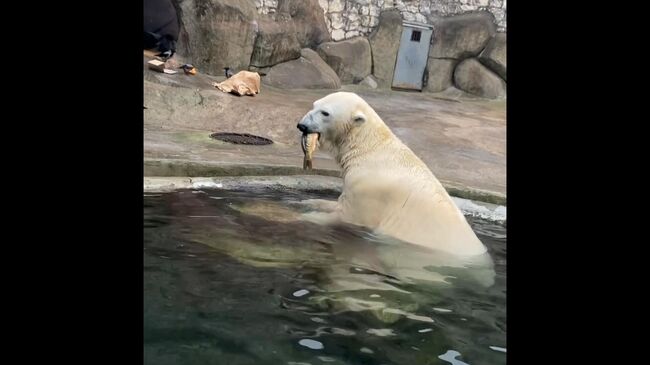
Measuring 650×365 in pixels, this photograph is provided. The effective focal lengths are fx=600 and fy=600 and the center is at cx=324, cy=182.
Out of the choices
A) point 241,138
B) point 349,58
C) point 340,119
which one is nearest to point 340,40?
point 349,58

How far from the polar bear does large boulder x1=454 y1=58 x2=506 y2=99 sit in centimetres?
1063

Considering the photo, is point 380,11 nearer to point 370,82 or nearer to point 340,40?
point 340,40

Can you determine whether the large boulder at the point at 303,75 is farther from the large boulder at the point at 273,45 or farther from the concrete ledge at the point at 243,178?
the concrete ledge at the point at 243,178

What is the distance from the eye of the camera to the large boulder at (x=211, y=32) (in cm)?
1101

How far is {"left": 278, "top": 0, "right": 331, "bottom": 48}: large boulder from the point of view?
13.0 metres

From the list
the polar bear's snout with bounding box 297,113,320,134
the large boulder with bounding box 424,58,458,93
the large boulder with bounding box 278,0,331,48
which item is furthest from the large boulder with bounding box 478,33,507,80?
the polar bear's snout with bounding box 297,113,320,134

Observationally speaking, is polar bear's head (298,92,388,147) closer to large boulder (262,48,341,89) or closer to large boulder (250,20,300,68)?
large boulder (262,48,341,89)

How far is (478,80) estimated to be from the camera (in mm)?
14438

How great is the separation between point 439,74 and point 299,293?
1289 centimetres

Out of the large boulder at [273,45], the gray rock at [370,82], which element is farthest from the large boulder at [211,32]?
the gray rock at [370,82]
